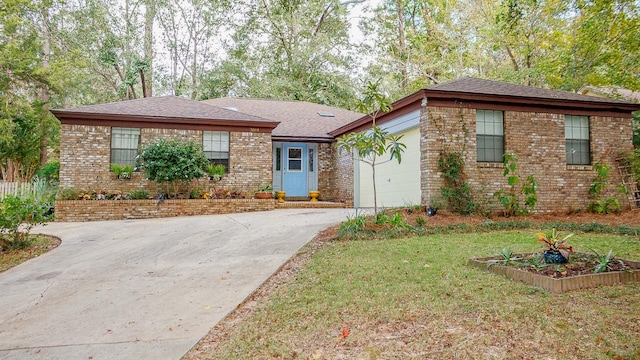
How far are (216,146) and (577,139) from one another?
11.1m

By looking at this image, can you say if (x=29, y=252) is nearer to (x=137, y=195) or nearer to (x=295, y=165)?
(x=137, y=195)

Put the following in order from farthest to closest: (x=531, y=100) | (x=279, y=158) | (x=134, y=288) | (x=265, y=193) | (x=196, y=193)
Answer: (x=279, y=158)
(x=265, y=193)
(x=196, y=193)
(x=531, y=100)
(x=134, y=288)

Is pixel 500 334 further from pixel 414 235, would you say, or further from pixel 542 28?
pixel 542 28

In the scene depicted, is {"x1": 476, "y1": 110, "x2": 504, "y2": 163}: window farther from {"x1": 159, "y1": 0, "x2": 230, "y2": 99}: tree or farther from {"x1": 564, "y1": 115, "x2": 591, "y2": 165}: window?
{"x1": 159, "y1": 0, "x2": 230, "y2": 99}: tree

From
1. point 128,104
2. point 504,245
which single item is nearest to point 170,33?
point 128,104

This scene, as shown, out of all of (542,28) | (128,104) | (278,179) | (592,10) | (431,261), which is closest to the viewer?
(431,261)

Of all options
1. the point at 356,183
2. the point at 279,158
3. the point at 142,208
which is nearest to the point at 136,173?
the point at 142,208

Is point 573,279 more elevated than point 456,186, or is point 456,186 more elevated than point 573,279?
point 456,186

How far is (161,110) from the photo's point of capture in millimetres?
13195

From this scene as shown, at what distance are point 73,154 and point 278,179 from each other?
6.96m

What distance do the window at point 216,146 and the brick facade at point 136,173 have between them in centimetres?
17

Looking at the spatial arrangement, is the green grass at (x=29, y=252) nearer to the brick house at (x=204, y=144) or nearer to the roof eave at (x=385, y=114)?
the brick house at (x=204, y=144)

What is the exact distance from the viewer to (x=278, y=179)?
15.4 m

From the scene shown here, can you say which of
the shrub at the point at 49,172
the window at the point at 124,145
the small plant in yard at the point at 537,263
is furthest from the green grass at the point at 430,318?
the shrub at the point at 49,172
